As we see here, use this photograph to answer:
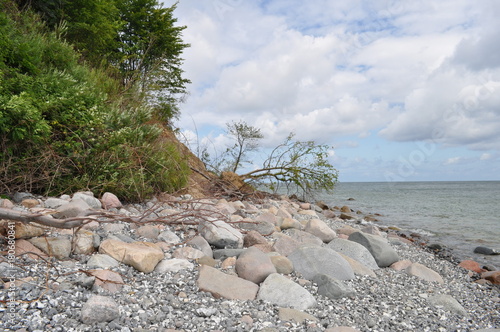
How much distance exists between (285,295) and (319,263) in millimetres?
872

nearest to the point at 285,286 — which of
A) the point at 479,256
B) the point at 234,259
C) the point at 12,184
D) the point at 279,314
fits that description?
the point at 279,314

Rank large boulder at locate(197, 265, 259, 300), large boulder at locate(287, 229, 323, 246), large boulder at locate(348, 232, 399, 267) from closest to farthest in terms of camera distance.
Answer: large boulder at locate(197, 265, 259, 300) → large boulder at locate(348, 232, 399, 267) → large boulder at locate(287, 229, 323, 246)

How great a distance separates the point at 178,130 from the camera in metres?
10.1

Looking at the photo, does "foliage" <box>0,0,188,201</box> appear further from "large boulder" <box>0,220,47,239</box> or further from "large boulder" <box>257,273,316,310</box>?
"large boulder" <box>257,273,316,310</box>

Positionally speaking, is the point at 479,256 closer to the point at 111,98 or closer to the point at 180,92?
the point at 111,98

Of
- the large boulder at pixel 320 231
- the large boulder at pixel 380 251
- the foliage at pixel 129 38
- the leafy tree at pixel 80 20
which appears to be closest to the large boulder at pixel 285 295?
the large boulder at pixel 380 251

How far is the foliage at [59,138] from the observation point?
4863 mm

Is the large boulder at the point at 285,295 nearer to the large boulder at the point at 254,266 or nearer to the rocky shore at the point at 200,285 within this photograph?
the rocky shore at the point at 200,285

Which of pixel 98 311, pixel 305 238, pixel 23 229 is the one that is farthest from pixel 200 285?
pixel 305 238

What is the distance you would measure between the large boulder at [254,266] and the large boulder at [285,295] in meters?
0.15

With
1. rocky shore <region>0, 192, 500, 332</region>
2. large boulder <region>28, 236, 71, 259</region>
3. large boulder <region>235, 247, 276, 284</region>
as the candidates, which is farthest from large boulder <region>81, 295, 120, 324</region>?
large boulder <region>235, 247, 276, 284</region>

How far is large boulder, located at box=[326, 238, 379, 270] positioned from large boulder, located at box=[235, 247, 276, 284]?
1.61m

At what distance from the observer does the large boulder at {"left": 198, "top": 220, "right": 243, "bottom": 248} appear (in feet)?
13.3

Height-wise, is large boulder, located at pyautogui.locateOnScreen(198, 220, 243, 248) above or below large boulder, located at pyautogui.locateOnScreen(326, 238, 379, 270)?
above
